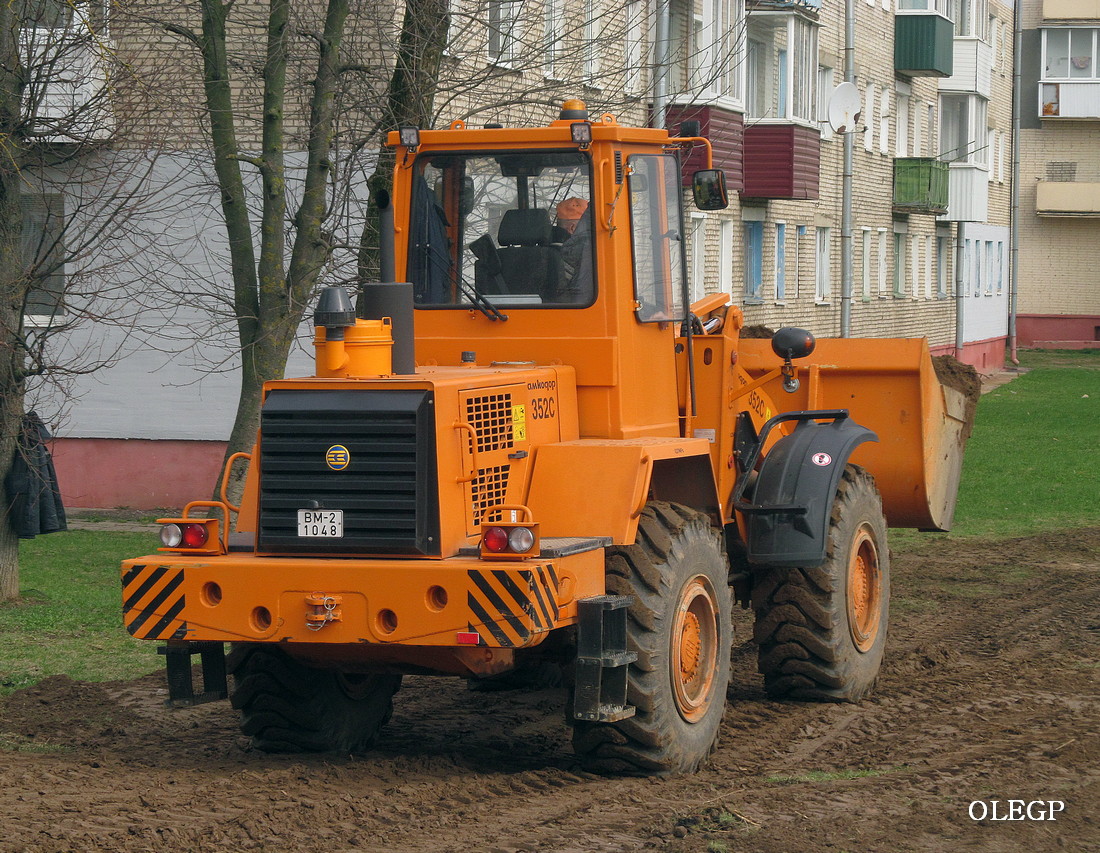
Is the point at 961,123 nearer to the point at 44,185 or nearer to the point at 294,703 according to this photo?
the point at 44,185

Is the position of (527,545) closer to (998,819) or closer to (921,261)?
(998,819)

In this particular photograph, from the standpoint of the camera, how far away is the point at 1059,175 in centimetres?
5238

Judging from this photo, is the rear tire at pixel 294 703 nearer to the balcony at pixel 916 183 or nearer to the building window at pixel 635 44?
the building window at pixel 635 44

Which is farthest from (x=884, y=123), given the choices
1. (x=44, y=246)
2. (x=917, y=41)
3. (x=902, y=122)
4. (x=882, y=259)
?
(x=44, y=246)

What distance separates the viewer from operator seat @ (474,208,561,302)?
7.49 meters

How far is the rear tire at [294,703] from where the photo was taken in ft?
23.9

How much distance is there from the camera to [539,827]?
6.01m

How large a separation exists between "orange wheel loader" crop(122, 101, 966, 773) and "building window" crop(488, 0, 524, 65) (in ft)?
17.3

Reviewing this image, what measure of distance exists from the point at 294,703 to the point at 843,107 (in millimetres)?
17570

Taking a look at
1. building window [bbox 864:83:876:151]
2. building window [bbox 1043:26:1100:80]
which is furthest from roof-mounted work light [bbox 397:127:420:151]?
building window [bbox 1043:26:1100:80]

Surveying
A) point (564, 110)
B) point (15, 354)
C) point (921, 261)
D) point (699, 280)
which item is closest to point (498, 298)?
point (564, 110)

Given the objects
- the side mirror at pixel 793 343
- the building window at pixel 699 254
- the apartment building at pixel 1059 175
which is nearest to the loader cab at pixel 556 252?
the side mirror at pixel 793 343

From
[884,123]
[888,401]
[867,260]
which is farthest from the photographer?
[884,123]

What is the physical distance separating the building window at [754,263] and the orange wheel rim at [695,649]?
70.5 ft
